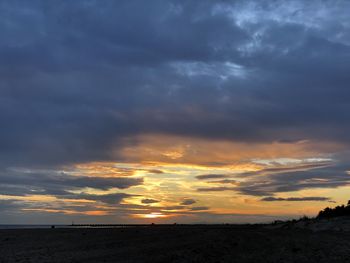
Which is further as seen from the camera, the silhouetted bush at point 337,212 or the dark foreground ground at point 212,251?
the silhouetted bush at point 337,212

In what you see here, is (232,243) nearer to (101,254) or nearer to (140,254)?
(140,254)

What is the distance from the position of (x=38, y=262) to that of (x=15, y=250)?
42.3ft

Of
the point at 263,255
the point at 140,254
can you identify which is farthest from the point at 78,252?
the point at 263,255

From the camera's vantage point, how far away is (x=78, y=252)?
141ft

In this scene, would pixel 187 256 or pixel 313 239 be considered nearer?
pixel 187 256

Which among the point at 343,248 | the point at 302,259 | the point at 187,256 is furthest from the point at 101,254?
the point at 343,248

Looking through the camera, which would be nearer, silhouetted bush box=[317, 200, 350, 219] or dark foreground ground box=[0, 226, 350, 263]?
dark foreground ground box=[0, 226, 350, 263]

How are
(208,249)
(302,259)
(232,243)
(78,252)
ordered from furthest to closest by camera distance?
(78,252) < (232,243) < (208,249) < (302,259)

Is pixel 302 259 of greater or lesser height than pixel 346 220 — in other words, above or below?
below

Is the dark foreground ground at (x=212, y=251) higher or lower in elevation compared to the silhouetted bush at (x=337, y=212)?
lower

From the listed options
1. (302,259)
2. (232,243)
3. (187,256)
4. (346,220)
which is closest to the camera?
(302,259)

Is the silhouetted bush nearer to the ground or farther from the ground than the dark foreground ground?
farther from the ground

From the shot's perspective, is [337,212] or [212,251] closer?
[212,251]

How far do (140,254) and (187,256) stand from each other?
5.52m
